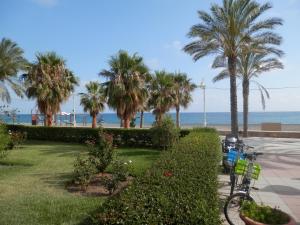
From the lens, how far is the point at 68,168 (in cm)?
1303

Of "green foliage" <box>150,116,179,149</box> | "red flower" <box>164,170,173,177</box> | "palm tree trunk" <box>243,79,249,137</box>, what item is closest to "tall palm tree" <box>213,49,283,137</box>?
"palm tree trunk" <box>243,79,249,137</box>

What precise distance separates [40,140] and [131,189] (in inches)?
879

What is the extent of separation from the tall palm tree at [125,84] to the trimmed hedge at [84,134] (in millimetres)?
3629

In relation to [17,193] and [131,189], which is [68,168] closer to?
[17,193]

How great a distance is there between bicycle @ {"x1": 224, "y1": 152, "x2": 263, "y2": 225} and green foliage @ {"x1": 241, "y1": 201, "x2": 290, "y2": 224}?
109cm

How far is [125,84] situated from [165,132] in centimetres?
860

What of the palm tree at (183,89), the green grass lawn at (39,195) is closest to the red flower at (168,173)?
the green grass lawn at (39,195)

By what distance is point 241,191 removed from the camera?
22.0 feet

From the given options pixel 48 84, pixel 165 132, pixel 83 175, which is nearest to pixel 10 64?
pixel 48 84

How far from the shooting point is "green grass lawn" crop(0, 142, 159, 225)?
22.5 ft

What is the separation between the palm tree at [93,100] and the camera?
39.1 meters

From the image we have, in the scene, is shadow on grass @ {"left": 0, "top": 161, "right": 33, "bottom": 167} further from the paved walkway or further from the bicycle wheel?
the bicycle wheel

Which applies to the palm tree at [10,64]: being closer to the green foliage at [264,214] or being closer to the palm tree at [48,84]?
the palm tree at [48,84]

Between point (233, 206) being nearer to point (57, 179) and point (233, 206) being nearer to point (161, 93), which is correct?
point (57, 179)
